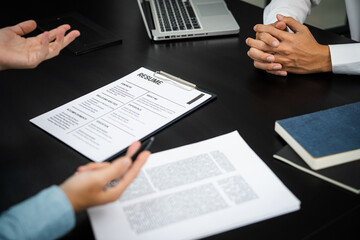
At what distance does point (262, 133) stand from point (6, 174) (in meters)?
0.56

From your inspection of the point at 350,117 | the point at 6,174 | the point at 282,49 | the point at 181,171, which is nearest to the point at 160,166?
the point at 181,171

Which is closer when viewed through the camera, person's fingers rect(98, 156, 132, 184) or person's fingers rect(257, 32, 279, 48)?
person's fingers rect(98, 156, 132, 184)

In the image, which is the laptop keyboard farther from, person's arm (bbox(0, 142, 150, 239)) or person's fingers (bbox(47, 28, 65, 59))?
person's arm (bbox(0, 142, 150, 239))

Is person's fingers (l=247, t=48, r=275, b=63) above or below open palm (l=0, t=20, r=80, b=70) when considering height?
below

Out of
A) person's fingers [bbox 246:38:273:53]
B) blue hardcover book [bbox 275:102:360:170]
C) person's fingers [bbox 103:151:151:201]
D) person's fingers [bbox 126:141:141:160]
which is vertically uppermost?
person's fingers [bbox 246:38:273:53]

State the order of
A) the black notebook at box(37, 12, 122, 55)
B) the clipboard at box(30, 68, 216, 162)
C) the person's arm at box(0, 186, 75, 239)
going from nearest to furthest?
the person's arm at box(0, 186, 75, 239), the clipboard at box(30, 68, 216, 162), the black notebook at box(37, 12, 122, 55)

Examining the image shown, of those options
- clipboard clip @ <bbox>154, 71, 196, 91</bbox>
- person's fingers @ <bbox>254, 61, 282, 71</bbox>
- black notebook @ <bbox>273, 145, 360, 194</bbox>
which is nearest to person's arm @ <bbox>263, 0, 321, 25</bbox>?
person's fingers @ <bbox>254, 61, 282, 71</bbox>

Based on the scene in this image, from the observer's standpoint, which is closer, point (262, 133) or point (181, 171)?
point (181, 171)

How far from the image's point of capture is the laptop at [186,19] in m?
1.25

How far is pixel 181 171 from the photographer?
72 cm

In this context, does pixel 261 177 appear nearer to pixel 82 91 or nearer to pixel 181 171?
pixel 181 171

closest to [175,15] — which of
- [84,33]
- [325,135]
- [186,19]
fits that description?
[186,19]

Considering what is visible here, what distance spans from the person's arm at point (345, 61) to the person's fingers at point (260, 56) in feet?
0.59

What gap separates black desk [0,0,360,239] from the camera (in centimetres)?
66
